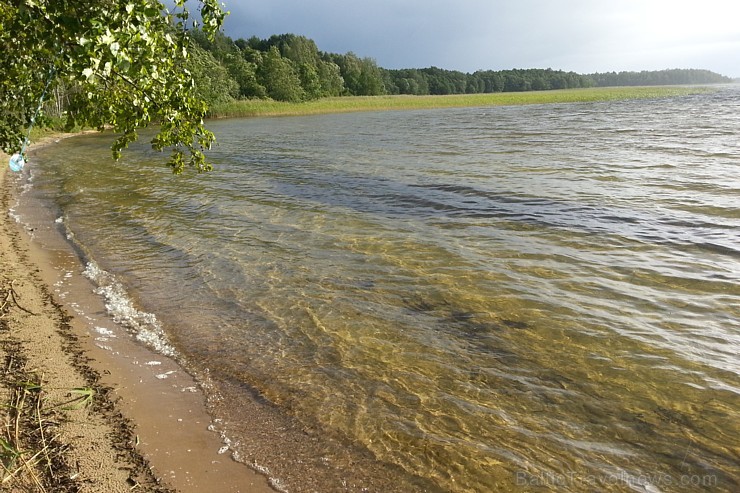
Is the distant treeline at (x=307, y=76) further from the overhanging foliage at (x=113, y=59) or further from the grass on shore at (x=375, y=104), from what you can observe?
A: the overhanging foliage at (x=113, y=59)

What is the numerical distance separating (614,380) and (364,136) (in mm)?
30761

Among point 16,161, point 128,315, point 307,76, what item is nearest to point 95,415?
point 128,315

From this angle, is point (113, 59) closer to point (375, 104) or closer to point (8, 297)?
point (8, 297)

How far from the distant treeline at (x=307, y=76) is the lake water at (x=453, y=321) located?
104 feet

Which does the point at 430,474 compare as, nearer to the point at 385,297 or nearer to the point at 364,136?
the point at 385,297

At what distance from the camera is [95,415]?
4387 millimetres

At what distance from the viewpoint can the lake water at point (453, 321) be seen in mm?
4137

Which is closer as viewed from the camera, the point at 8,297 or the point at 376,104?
Answer: the point at 8,297

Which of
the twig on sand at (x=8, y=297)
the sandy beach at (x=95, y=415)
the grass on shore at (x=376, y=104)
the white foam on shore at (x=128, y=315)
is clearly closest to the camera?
the sandy beach at (x=95, y=415)

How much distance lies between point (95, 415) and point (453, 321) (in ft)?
13.5

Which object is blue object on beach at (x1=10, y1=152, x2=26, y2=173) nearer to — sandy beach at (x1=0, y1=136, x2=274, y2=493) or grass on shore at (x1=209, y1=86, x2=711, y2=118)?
sandy beach at (x1=0, y1=136, x2=274, y2=493)

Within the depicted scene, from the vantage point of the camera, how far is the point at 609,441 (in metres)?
4.26

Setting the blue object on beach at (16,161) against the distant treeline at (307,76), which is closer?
the blue object on beach at (16,161)

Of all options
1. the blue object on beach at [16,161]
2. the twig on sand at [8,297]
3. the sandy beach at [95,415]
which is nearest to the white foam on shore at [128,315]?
the sandy beach at [95,415]
